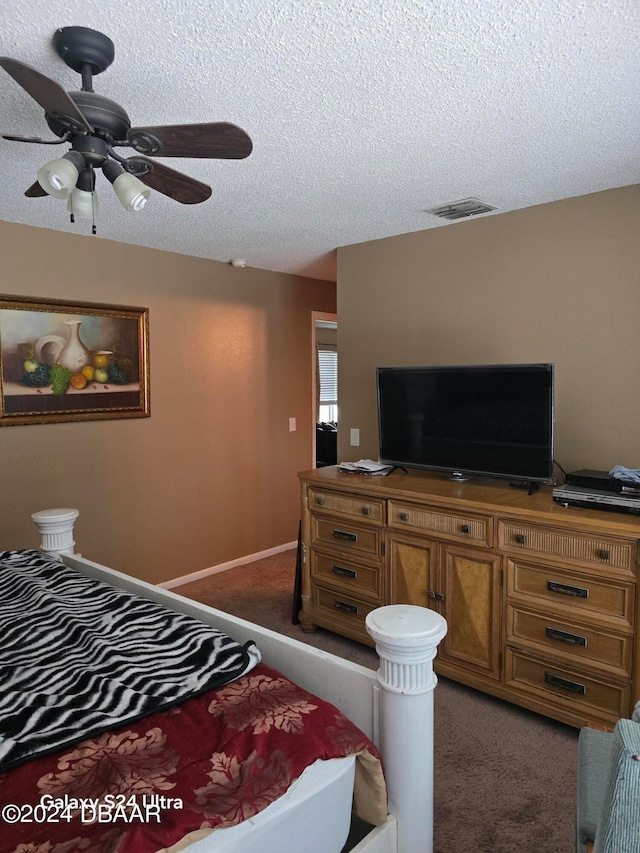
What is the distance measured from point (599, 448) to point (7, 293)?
3.38 meters

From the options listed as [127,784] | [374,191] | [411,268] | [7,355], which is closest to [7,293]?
[7,355]

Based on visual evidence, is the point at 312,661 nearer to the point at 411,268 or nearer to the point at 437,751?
the point at 437,751

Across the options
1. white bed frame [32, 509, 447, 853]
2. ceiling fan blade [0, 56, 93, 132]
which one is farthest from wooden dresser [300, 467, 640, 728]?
ceiling fan blade [0, 56, 93, 132]

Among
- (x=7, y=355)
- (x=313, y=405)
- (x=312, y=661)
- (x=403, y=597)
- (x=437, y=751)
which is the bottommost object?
(x=437, y=751)

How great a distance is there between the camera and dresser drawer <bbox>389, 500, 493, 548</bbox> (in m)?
2.70

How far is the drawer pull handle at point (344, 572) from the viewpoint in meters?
3.29

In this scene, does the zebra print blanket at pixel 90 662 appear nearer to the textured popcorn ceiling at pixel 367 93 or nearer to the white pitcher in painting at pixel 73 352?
the textured popcorn ceiling at pixel 367 93

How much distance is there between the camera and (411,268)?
12.2ft

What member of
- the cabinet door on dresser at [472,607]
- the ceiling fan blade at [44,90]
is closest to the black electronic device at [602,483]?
the cabinet door on dresser at [472,607]

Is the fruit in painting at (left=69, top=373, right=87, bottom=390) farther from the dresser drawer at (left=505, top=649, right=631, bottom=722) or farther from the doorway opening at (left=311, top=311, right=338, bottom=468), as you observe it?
the doorway opening at (left=311, top=311, right=338, bottom=468)

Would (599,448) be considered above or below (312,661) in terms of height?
above

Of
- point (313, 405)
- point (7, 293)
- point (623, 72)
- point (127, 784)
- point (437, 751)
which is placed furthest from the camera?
point (313, 405)

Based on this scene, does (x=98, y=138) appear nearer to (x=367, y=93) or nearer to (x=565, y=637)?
(x=367, y=93)

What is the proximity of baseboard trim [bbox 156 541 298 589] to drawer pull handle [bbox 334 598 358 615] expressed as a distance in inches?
59.5
